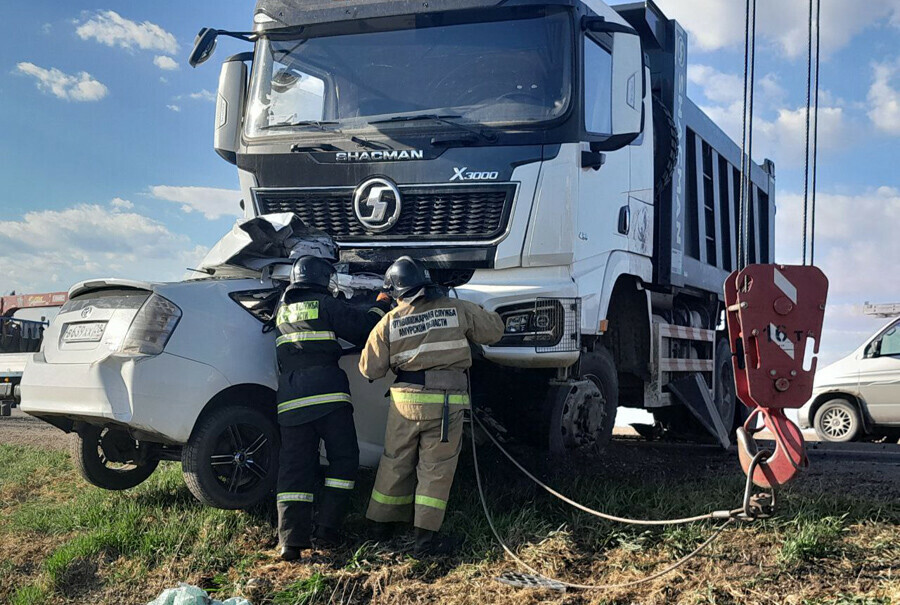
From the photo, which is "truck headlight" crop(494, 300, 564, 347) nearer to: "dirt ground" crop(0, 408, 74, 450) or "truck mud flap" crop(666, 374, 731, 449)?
"truck mud flap" crop(666, 374, 731, 449)

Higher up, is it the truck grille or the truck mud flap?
the truck grille

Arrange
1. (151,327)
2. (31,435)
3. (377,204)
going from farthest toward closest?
1. (31,435)
2. (377,204)
3. (151,327)

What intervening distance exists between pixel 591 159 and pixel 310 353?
2224 mm

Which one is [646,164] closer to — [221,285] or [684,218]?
[684,218]

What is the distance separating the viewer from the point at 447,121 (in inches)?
230

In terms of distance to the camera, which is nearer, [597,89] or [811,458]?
[597,89]

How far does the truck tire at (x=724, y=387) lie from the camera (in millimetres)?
9266

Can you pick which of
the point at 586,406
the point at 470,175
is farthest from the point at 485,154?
the point at 586,406

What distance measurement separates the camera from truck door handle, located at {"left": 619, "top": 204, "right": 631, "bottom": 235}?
251 inches

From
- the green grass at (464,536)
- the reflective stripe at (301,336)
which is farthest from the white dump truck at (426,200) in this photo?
the green grass at (464,536)

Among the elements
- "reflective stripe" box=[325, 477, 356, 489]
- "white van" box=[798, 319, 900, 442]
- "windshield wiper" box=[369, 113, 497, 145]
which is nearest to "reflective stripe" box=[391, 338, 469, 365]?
"reflective stripe" box=[325, 477, 356, 489]

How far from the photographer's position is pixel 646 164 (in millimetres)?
6840

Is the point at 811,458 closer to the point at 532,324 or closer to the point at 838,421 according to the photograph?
the point at 838,421

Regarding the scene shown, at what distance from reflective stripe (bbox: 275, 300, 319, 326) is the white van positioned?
9.33 metres
